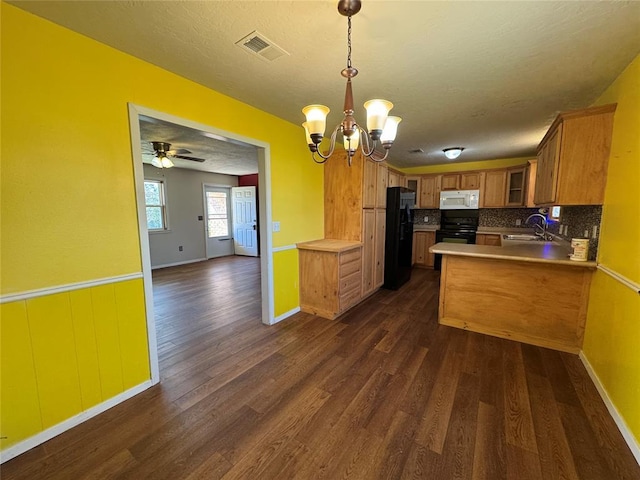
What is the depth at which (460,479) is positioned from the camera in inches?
50.8

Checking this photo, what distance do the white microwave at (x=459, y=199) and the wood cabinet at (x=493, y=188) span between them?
0.12 m

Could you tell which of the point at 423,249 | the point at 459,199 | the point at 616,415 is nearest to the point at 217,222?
the point at 423,249

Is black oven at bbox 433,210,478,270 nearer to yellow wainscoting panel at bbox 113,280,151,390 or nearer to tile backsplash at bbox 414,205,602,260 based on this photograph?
tile backsplash at bbox 414,205,602,260

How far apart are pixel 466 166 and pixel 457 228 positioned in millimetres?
1390

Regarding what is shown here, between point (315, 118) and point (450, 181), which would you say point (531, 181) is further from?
point (315, 118)

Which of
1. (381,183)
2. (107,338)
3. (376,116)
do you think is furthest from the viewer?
(381,183)

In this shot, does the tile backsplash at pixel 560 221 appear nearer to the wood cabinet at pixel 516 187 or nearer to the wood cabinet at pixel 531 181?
the wood cabinet at pixel 516 187

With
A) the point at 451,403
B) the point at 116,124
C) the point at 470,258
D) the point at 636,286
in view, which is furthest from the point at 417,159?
the point at 116,124

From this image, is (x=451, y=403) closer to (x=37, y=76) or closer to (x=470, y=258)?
(x=470, y=258)

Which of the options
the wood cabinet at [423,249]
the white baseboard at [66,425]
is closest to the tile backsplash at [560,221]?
the wood cabinet at [423,249]

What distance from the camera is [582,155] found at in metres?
A: 2.17

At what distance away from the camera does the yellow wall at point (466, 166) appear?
17.0 feet

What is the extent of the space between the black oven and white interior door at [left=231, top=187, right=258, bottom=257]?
476 centimetres

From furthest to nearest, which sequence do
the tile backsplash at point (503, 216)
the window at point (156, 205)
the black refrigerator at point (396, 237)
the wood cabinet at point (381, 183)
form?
the window at point (156, 205) → the tile backsplash at point (503, 216) → the black refrigerator at point (396, 237) → the wood cabinet at point (381, 183)
